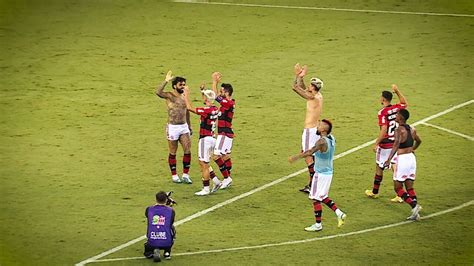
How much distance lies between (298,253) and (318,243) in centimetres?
69

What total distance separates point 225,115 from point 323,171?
336cm

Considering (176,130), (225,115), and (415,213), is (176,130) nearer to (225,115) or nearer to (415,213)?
(225,115)

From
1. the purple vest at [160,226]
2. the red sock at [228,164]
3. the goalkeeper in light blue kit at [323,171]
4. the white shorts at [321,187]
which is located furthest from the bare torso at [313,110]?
the purple vest at [160,226]

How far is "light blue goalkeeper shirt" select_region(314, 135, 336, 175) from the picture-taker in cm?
2506

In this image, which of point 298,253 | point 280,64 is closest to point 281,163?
point 298,253

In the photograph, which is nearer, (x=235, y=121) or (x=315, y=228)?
(x=315, y=228)

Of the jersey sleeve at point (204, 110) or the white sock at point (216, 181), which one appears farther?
the white sock at point (216, 181)

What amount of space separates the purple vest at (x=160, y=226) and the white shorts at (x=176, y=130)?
4.57 m

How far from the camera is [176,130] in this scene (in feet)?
92.3

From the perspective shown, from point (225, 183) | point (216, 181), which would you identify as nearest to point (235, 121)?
point (225, 183)

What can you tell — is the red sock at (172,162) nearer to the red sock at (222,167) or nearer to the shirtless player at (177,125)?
the shirtless player at (177,125)

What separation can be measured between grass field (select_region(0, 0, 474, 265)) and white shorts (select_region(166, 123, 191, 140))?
1096mm

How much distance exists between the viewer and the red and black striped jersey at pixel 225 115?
2755 centimetres

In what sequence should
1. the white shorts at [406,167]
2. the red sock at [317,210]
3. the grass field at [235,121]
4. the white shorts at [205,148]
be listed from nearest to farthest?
the grass field at [235,121]
the red sock at [317,210]
the white shorts at [406,167]
the white shorts at [205,148]
